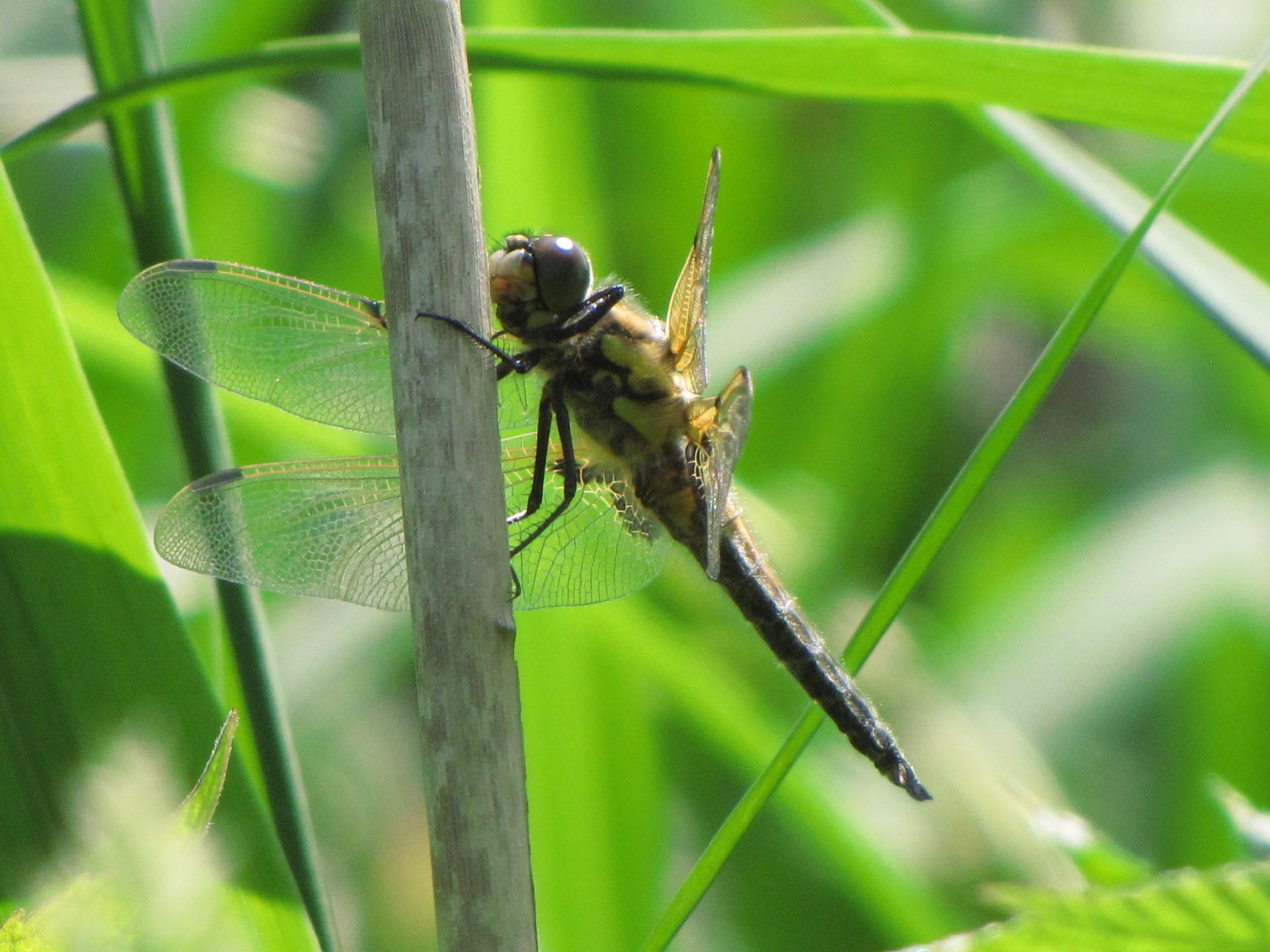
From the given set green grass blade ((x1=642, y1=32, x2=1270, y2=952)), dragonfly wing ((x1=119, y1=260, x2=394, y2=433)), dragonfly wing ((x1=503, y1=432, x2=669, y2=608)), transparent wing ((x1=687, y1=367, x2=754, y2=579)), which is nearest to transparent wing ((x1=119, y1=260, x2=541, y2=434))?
dragonfly wing ((x1=119, y1=260, x2=394, y2=433))

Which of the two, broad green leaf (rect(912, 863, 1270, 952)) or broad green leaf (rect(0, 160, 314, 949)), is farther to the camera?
broad green leaf (rect(0, 160, 314, 949))

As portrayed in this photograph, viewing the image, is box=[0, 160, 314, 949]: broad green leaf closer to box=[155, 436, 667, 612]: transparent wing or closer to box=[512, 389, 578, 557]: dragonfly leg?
box=[155, 436, 667, 612]: transparent wing

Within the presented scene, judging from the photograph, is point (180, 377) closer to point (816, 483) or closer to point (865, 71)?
point (865, 71)

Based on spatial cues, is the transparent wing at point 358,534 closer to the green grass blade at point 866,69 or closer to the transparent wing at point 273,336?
the transparent wing at point 273,336

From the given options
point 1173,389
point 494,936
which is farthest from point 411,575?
point 1173,389

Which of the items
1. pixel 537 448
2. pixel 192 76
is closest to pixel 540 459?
pixel 537 448

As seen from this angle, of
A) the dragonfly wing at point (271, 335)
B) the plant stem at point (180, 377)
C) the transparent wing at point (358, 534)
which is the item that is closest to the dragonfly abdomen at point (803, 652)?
the transparent wing at point (358, 534)

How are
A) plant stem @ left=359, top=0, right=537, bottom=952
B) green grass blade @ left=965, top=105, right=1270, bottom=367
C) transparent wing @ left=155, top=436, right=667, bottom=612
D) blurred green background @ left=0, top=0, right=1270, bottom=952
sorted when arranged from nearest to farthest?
1. plant stem @ left=359, top=0, right=537, bottom=952
2. green grass blade @ left=965, top=105, right=1270, bottom=367
3. transparent wing @ left=155, top=436, right=667, bottom=612
4. blurred green background @ left=0, top=0, right=1270, bottom=952

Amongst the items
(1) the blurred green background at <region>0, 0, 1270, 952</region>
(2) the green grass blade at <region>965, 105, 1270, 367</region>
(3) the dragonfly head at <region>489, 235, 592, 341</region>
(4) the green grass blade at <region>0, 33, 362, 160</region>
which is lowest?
(1) the blurred green background at <region>0, 0, 1270, 952</region>
